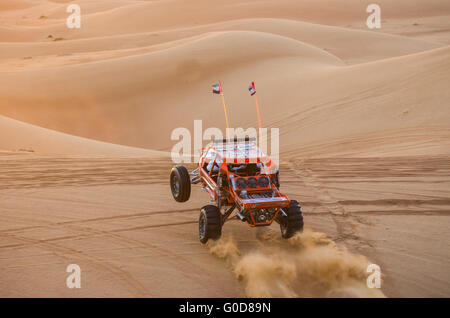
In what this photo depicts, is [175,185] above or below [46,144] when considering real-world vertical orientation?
below

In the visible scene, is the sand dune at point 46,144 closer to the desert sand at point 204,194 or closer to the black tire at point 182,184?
the desert sand at point 204,194

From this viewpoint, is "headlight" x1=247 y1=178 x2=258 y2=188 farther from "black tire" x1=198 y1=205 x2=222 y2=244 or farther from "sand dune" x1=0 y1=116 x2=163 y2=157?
"sand dune" x1=0 y1=116 x2=163 y2=157

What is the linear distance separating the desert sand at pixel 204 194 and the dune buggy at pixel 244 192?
1.10 ft

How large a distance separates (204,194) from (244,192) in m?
2.82

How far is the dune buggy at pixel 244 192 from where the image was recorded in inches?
220

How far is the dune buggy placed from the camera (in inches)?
220

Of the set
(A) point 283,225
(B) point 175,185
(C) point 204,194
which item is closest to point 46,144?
(C) point 204,194

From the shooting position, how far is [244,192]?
5.75 m

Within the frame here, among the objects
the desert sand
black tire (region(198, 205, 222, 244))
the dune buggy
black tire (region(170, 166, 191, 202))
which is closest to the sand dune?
the desert sand

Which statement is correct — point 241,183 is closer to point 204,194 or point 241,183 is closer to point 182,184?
point 182,184

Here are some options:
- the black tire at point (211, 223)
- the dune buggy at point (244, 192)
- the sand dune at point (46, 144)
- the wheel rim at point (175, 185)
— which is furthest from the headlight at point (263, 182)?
the sand dune at point (46, 144)

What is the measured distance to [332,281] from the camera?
16.4 ft

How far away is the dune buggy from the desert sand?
13.2 inches

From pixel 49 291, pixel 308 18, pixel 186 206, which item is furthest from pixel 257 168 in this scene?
pixel 308 18
